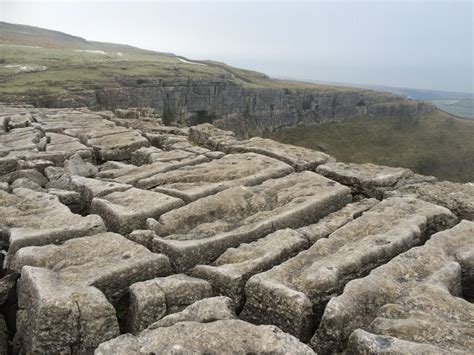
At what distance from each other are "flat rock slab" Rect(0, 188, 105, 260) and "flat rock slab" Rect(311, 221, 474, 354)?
4539mm

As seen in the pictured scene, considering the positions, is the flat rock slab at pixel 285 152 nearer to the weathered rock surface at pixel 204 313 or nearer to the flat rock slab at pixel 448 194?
the flat rock slab at pixel 448 194

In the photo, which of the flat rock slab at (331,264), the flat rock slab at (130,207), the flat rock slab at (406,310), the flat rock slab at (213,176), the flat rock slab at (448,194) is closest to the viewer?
the flat rock slab at (406,310)

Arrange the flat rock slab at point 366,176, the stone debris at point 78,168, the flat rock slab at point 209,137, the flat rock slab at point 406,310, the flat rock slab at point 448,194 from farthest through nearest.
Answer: the flat rock slab at point 209,137 → the stone debris at point 78,168 → the flat rock slab at point 366,176 → the flat rock slab at point 448,194 → the flat rock slab at point 406,310

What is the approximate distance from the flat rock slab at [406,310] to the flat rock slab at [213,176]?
14.7 ft

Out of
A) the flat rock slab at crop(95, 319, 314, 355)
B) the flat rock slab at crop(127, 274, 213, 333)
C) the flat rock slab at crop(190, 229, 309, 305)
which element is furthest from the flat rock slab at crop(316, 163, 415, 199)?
the flat rock slab at crop(95, 319, 314, 355)

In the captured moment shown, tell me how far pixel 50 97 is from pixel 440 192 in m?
52.7

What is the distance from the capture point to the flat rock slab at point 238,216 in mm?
7270

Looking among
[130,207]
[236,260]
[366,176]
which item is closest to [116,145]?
[130,207]

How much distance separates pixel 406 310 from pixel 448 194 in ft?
17.1

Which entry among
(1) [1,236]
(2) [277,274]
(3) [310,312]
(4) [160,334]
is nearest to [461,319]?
(3) [310,312]

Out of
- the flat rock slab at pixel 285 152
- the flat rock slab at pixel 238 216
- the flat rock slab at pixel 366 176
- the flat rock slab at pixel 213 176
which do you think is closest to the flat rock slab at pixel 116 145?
the flat rock slab at pixel 285 152

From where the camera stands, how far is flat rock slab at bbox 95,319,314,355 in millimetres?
4664

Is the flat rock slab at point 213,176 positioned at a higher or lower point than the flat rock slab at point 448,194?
lower

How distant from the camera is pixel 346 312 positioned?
17.8 feet
